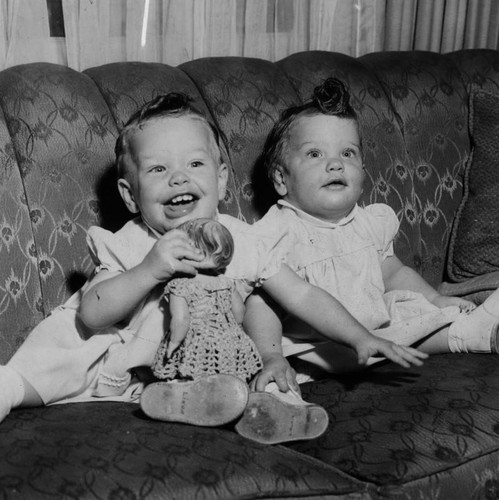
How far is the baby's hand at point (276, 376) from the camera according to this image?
202 centimetres

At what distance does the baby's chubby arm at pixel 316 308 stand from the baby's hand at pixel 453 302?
425 mm

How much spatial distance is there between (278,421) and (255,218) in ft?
2.75

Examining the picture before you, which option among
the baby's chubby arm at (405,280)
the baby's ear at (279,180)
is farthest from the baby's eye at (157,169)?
the baby's chubby arm at (405,280)

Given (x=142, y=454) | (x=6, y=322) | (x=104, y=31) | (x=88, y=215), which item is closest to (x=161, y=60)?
(x=104, y=31)

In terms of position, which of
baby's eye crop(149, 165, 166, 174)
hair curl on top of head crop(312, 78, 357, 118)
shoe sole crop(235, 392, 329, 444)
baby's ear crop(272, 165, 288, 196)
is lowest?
shoe sole crop(235, 392, 329, 444)

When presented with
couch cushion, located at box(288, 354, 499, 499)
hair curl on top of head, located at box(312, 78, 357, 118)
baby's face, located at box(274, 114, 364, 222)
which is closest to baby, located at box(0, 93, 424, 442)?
couch cushion, located at box(288, 354, 499, 499)

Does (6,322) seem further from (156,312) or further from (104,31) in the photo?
(104,31)

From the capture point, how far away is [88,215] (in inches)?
93.6

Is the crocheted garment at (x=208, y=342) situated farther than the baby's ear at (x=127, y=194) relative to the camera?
No

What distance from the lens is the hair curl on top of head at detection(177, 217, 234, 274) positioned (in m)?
2.00

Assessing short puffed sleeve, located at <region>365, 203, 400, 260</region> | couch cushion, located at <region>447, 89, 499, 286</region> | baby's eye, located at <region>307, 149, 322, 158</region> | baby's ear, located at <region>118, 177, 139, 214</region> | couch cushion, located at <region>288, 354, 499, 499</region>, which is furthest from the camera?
couch cushion, located at <region>447, 89, 499, 286</region>

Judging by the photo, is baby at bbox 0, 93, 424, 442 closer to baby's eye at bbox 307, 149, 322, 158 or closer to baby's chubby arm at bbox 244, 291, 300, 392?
baby's chubby arm at bbox 244, 291, 300, 392

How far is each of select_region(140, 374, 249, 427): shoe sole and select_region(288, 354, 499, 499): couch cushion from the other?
0.17 m

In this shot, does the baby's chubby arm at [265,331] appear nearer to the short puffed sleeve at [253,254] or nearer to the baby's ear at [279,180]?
the short puffed sleeve at [253,254]
